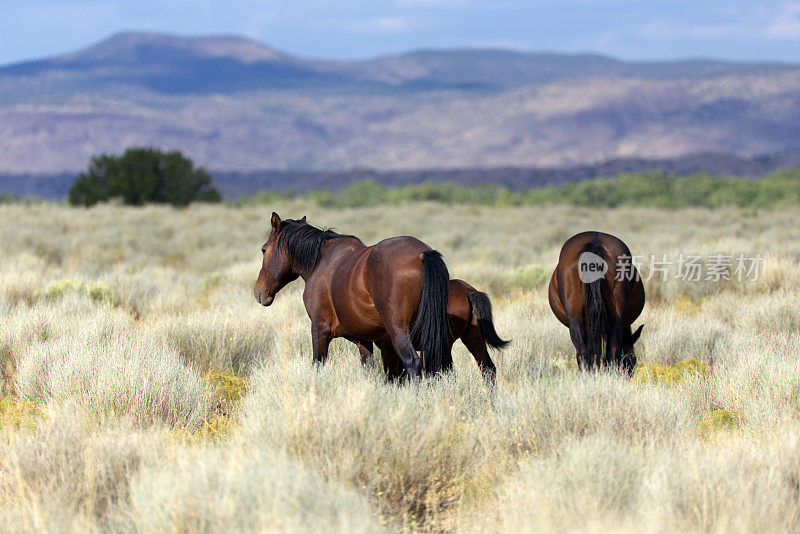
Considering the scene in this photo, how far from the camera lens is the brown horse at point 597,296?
19.4 feet

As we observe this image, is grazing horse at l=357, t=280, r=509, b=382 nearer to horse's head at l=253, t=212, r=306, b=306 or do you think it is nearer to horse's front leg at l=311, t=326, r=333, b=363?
horse's front leg at l=311, t=326, r=333, b=363

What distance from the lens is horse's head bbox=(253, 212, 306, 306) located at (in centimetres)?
620

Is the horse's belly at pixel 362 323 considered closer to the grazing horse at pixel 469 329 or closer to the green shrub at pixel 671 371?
the grazing horse at pixel 469 329

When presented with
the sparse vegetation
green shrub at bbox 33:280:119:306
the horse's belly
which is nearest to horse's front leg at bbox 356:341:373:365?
the horse's belly

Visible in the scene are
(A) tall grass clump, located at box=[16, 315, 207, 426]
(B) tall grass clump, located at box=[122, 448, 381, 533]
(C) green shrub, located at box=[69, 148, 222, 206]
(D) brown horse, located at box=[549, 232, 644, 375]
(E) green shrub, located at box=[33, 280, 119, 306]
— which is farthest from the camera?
(C) green shrub, located at box=[69, 148, 222, 206]

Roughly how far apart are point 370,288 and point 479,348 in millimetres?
1076

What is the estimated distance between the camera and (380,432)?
3930mm

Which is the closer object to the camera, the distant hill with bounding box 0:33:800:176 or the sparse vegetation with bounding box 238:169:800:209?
the sparse vegetation with bounding box 238:169:800:209

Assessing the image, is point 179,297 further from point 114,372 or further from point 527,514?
point 527,514

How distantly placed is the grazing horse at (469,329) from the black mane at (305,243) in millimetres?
748

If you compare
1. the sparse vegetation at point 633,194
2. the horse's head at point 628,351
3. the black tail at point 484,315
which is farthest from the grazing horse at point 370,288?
the sparse vegetation at point 633,194

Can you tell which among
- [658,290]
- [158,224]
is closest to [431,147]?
[158,224]

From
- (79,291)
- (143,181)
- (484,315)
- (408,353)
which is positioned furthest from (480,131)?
(408,353)

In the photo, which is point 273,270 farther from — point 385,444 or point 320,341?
point 385,444
